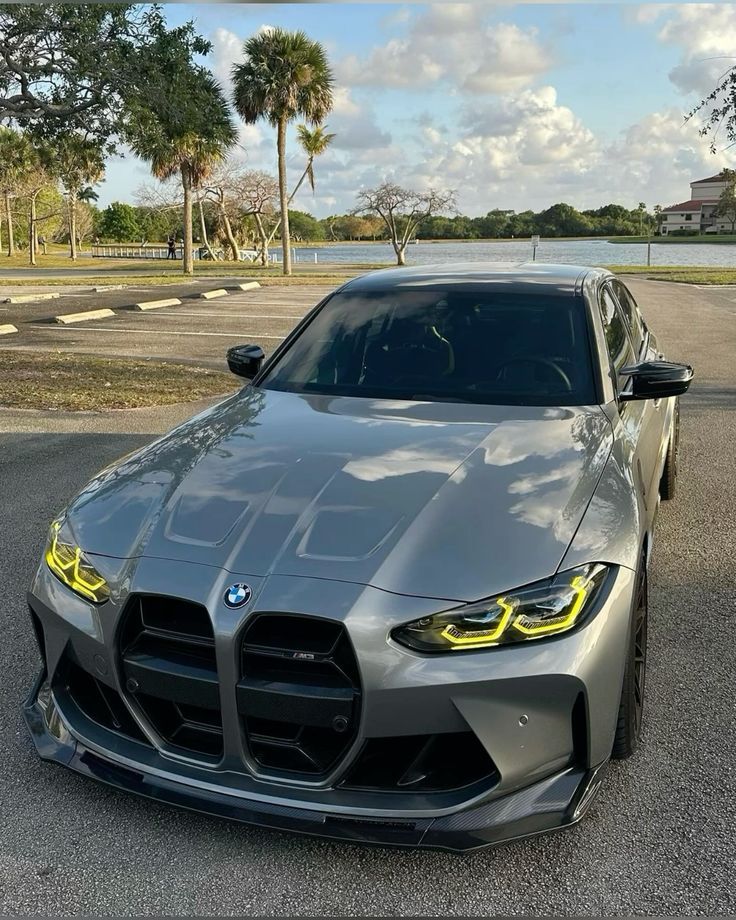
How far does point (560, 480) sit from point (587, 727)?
84 cm

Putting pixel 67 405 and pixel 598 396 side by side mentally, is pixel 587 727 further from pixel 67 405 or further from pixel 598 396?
pixel 67 405

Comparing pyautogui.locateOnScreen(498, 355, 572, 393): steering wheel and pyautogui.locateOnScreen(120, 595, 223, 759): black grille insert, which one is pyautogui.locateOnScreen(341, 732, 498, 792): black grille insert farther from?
pyautogui.locateOnScreen(498, 355, 572, 393): steering wheel

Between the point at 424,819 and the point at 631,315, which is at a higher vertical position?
the point at 631,315

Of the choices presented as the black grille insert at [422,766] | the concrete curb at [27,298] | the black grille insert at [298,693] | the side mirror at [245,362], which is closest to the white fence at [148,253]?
the concrete curb at [27,298]

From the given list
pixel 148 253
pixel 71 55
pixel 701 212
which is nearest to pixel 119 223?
pixel 148 253

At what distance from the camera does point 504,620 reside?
2.29 metres

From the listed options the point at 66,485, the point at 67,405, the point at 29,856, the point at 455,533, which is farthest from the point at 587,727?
A: the point at 67,405

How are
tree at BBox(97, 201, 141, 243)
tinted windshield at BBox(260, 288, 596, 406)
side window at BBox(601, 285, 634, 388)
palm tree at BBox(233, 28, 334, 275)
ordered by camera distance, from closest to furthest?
tinted windshield at BBox(260, 288, 596, 406)
side window at BBox(601, 285, 634, 388)
palm tree at BBox(233, 28, 334, 275)
tree at BBox(97, 201, 141, 243)

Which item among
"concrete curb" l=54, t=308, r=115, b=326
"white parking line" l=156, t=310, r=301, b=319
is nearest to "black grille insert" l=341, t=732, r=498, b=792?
"concrete curb" l=54, t=308, r=115, b=326

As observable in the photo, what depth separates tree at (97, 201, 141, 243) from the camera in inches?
4550

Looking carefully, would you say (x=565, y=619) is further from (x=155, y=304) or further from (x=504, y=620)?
(x=155, y=304)

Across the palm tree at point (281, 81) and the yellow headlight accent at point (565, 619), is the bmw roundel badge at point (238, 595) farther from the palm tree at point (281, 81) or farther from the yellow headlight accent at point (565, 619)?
the palm tree at point (281, 81)

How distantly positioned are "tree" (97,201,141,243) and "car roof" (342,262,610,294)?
387 feet

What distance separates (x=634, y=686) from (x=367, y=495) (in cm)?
105
